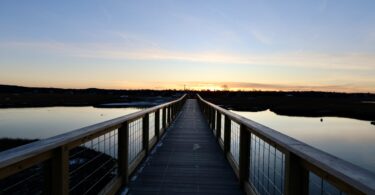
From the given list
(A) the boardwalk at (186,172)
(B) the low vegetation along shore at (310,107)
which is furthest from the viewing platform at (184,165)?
(B) the low vegetation along shore at (310,107)

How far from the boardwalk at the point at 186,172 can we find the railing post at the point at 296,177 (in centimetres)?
193

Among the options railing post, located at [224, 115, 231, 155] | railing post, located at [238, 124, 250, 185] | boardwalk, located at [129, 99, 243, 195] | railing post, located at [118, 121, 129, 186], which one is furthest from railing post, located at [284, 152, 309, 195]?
railing post, located at [224, 115, 231, 155]

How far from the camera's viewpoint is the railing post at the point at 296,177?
7.57 ft

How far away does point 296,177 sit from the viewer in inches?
92.2

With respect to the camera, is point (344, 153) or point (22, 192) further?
point (344, 153)

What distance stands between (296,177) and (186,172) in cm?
303

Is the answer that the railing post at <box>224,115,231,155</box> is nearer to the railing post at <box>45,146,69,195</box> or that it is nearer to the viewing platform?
the viewing platform

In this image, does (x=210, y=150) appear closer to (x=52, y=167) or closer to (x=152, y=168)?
(x=152, y=168)

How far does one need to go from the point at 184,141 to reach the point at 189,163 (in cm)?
255

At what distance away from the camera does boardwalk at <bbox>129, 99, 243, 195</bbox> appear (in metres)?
4.32

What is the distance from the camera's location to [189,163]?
5.83 metres

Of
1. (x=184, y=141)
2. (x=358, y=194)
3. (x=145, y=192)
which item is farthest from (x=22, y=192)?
(x=358, y=194)

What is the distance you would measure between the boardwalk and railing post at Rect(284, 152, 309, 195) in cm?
193

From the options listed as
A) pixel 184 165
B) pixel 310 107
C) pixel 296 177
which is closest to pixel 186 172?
pixel 184 165
